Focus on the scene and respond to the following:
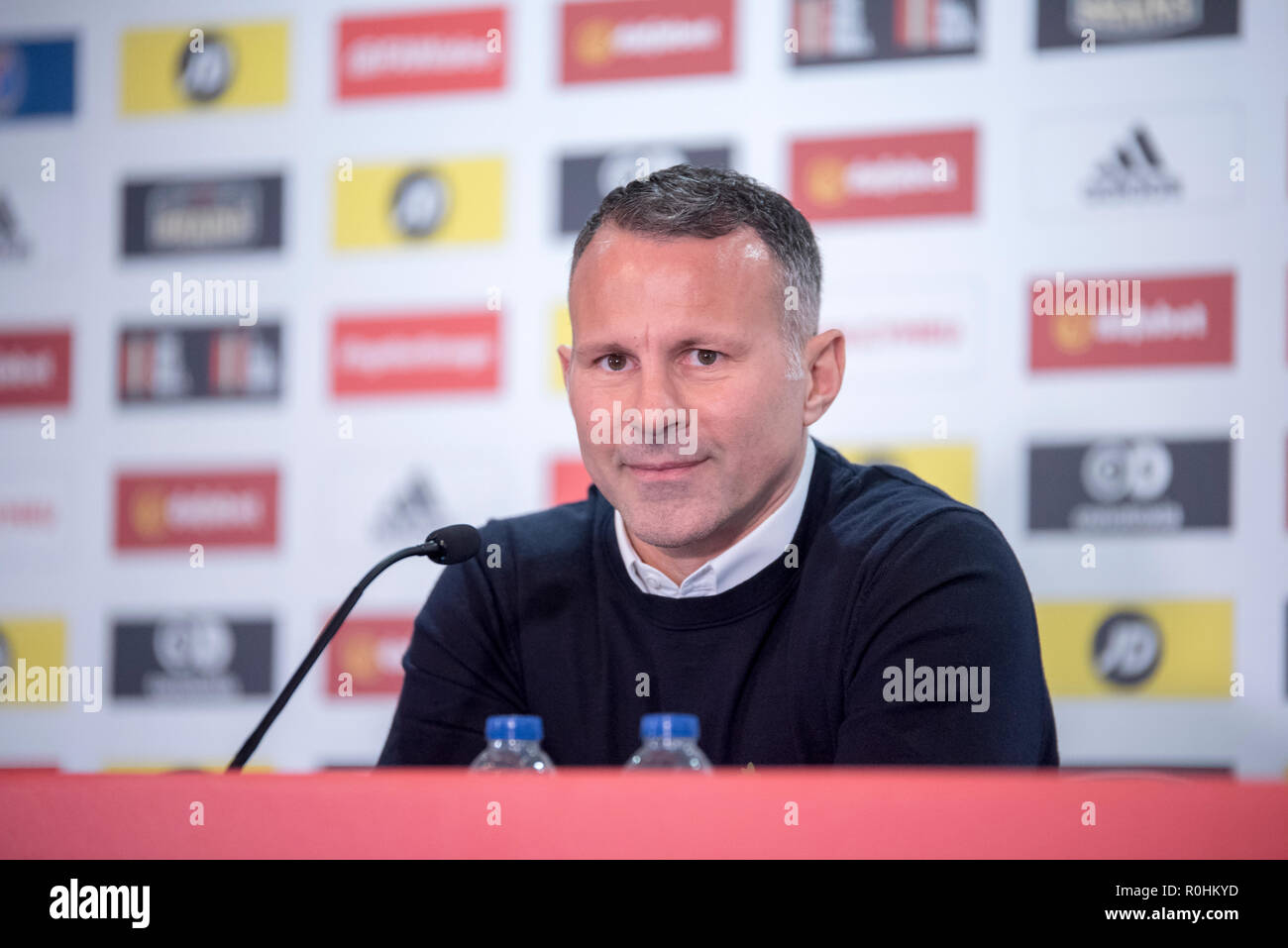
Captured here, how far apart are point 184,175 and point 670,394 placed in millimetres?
2227

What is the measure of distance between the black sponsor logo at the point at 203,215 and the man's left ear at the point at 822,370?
190cm

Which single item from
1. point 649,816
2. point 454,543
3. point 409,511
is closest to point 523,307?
point 409,511

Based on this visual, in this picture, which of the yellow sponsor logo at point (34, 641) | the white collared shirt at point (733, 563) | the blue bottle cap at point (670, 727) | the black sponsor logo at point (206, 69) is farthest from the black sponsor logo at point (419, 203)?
the blue bottle cap at point (670, 727)

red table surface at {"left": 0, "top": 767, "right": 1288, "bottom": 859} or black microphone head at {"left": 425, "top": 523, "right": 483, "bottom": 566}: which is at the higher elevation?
black microphone head at {"left": 425, "top": 523, "right": 483, "bottom": 566}

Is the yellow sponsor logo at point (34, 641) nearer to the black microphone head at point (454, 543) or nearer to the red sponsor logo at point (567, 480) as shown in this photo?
the red sponsor logo at point (567, 480)

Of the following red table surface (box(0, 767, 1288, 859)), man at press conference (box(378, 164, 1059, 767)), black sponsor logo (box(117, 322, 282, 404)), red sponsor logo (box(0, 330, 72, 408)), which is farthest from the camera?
red sponsor logo (box(0, 330, 72, 408))

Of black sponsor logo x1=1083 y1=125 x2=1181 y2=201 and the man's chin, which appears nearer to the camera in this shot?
the man's chin

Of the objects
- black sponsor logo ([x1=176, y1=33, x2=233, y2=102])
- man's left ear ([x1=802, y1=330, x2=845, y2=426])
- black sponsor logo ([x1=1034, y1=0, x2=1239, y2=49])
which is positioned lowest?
man's left ear ([x1=802, y1=330, x2=845, y2=426])

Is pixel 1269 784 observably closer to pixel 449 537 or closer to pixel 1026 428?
pixel 449 537

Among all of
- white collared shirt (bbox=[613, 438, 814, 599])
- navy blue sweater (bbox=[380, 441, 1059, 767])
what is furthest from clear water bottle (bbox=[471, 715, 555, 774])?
white collared shirt (bbox=[613, 438, 814, 599])

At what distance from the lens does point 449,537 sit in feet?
4.94

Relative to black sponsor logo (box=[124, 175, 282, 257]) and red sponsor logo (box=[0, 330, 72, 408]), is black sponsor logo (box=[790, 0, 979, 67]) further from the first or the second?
red sponsor logo (box=[0, 330, 72, 408])

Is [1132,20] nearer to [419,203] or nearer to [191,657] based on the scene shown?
[419,203]

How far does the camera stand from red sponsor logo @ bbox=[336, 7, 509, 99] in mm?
3195
